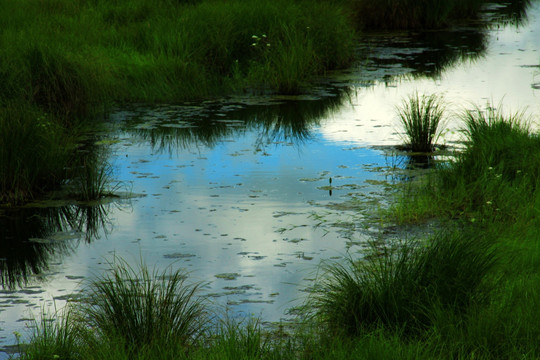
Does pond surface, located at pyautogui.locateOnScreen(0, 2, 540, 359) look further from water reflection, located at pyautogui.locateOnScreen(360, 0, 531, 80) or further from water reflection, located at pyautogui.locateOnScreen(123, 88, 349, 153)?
water reflection, located at pyautogui.locateOnScreen(360, 0, 531, 80)

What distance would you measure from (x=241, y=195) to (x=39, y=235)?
5.41 ft

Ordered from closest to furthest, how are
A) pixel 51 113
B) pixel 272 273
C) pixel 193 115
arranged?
pixel 272 273 < pixel 51 113 < pixel 193 115

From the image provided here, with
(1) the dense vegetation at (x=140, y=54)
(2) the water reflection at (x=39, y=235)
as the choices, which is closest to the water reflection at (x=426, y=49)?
(1) the dense vegetation at (x=140, y=54)

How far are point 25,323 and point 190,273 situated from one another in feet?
3.57

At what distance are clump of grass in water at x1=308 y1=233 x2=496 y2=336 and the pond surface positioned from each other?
52cm

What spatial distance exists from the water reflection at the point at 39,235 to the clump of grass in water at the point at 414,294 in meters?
2.07

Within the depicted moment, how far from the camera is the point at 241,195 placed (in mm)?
6770

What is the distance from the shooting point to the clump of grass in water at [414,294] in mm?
3881

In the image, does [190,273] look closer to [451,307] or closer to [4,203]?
[451,307]

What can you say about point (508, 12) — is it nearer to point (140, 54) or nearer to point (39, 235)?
point (140, 54)

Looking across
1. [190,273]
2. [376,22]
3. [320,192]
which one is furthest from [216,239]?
[376,22]

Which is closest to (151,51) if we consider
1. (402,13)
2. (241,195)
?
(241,195)

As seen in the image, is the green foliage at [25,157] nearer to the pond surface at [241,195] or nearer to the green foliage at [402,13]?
the pond surface at [241,195]

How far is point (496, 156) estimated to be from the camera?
21.3ft
